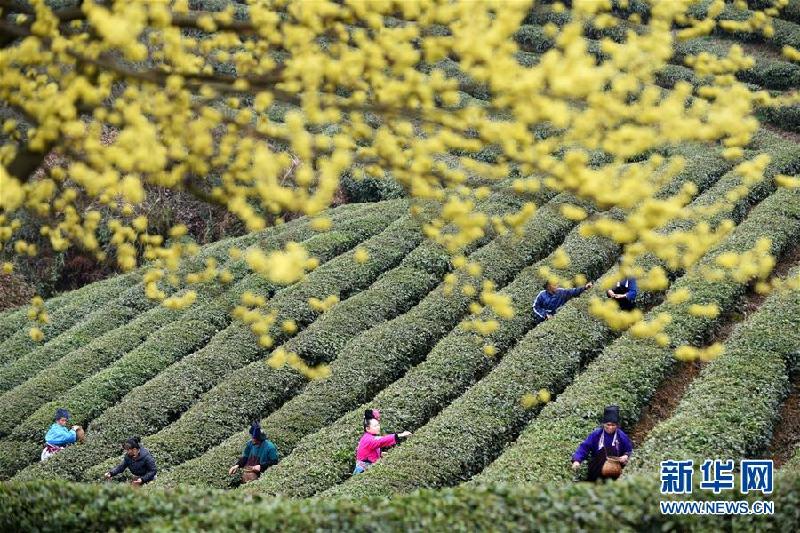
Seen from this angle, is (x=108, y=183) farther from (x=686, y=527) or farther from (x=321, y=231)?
(x=321, y=231)

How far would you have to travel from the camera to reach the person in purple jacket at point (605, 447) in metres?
10.2

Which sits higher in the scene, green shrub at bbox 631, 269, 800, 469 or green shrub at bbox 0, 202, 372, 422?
green shrub at bbox 631, 269, 800, 469

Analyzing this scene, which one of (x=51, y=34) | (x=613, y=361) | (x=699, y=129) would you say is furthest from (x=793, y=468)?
(x=51, y=34)

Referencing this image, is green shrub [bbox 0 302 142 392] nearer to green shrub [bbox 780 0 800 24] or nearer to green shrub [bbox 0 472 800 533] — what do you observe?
green shrub [bbox 0 472 800 533]

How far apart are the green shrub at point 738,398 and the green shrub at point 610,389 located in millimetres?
714

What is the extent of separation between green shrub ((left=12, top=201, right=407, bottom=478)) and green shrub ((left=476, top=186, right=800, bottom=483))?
6.90 m

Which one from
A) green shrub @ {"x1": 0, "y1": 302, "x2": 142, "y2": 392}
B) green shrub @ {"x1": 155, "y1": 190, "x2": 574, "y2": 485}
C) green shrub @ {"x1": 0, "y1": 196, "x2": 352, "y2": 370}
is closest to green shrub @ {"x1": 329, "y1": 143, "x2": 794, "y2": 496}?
green shrub @ {"x1": 155, "y1": 190, "x2": 574, "y2": 485}

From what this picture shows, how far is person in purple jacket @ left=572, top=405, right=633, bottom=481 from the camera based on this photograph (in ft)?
33.4

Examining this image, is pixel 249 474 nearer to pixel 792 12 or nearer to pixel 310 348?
pixel 310 348

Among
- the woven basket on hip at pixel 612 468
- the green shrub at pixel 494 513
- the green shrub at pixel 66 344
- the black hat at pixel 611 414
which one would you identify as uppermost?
the green shrub at pixel 494 513

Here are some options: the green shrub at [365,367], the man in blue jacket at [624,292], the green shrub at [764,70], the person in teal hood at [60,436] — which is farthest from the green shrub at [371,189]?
the person in teal hood at [60,436]

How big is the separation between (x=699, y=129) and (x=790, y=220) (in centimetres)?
1449

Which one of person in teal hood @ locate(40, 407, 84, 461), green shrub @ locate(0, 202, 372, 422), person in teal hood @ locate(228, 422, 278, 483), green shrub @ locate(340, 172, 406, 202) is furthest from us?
green shrub @ locate(340, 172, 406, 202)

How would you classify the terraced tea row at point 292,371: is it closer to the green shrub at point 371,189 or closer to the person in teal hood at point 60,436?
the person in teal hood at point 60,436
